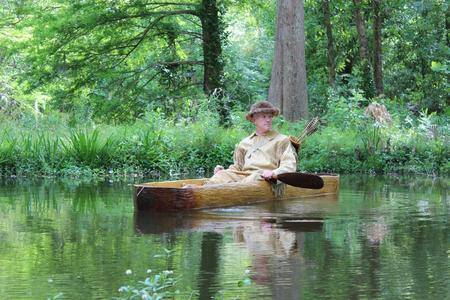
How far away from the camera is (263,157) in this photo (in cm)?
1248

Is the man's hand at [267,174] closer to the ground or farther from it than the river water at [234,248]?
farther from it

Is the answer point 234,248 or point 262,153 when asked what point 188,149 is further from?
point 234,248

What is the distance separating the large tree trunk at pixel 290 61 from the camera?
70.6 ft

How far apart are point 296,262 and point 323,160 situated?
38.1ft

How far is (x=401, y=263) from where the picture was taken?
717cm

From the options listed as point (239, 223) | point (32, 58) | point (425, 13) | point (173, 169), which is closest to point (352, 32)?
point (425, 13)

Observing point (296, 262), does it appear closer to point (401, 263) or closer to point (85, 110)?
point (401, 263)

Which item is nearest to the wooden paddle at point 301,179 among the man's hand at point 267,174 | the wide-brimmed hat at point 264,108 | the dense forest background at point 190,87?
the man's hand at point 267,174

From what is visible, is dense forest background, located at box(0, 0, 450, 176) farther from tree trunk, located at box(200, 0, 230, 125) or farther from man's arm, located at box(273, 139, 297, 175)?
man's arm, located at box(273, 139, 297, 175)

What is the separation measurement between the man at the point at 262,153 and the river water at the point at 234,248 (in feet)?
1.80

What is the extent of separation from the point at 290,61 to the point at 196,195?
11108 millimetres

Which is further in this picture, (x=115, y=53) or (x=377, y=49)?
(x=377, y=49)

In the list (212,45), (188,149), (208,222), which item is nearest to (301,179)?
A: (208,222)

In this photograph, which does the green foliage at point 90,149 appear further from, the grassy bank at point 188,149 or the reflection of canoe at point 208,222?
the reflection of canoe at point 208,222
